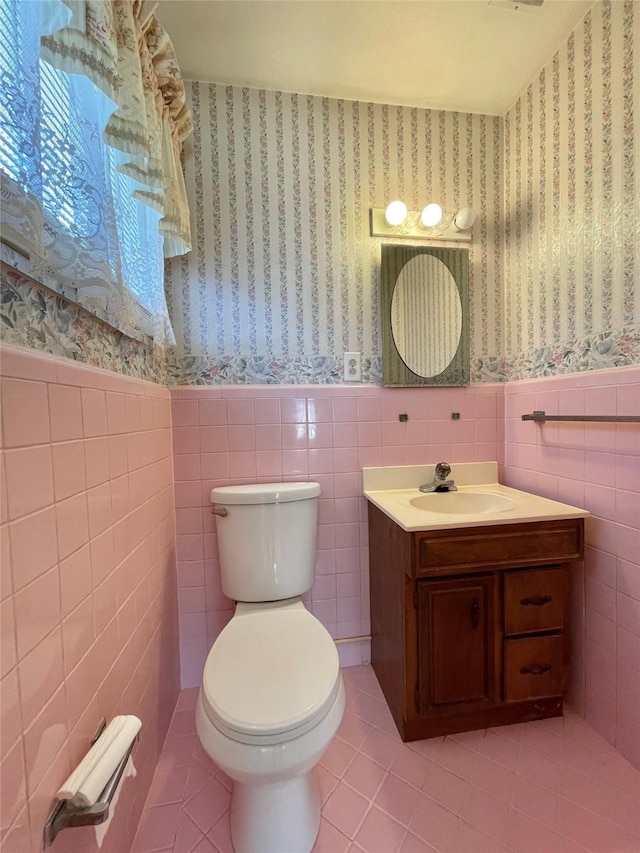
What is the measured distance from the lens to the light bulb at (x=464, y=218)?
4.92 ft

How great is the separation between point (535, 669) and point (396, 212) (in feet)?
5.92

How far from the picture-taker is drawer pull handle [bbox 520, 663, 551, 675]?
122 cm

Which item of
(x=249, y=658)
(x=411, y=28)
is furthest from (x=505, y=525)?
(x=411, y=28)

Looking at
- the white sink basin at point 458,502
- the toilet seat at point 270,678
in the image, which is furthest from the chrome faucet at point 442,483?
the toilet seat at point 270,678

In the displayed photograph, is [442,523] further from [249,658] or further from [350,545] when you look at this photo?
[249,658]

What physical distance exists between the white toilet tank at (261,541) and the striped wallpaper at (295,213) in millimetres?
500

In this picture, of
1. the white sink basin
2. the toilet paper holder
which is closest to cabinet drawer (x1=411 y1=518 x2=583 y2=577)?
the white sink basin

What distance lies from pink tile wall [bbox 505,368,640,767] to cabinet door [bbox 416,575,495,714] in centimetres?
38

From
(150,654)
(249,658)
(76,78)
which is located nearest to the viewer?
(76,78)

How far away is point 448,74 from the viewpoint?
1.37 meters

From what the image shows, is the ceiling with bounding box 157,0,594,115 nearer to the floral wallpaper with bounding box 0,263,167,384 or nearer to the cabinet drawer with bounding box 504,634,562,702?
the floral wallpaper with bounding box 0,263,167,384

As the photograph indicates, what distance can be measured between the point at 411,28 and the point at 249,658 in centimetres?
208

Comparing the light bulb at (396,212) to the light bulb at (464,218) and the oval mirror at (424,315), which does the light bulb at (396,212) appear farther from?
the light bulb at (464,218)

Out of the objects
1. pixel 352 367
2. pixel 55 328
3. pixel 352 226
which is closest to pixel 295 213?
pixel 352 226
